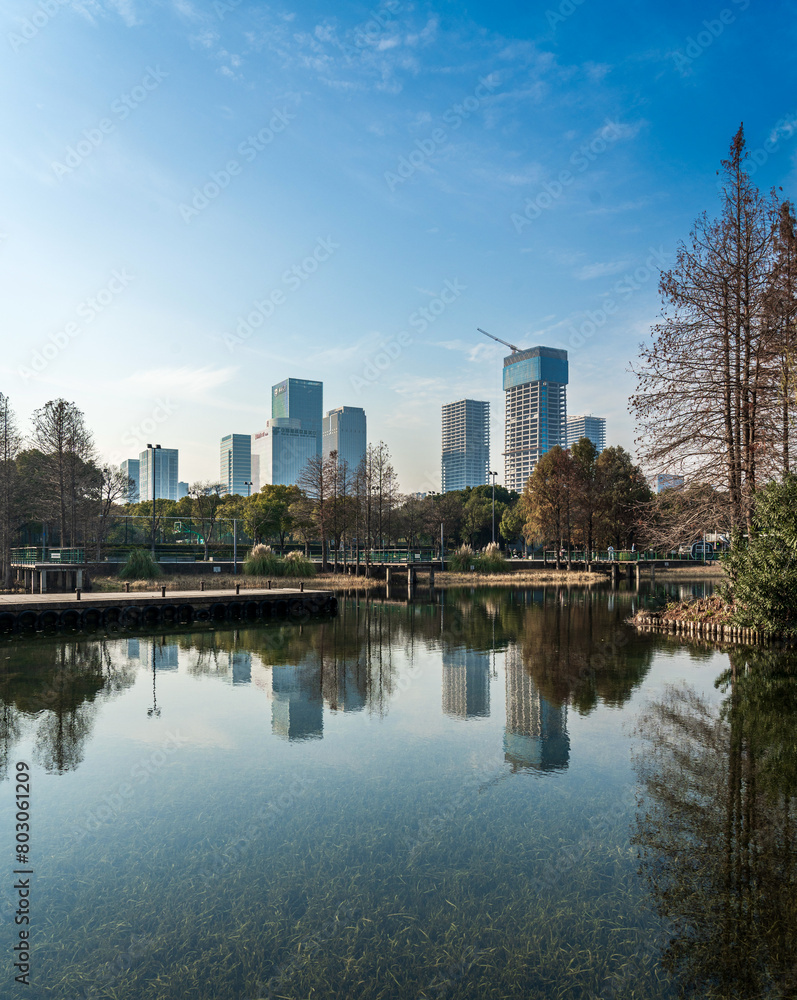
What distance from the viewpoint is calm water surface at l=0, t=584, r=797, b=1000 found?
5.07m

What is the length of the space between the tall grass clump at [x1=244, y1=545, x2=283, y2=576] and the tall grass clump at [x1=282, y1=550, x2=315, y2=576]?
43 centimetres

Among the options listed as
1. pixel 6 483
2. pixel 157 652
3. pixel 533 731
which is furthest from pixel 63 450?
pixel 533 731

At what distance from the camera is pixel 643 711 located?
1277 cm

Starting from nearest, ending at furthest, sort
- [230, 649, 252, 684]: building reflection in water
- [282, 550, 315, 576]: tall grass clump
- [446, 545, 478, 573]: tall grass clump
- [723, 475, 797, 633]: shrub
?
[230, 649, 252, 684]: building reflection in water → [723, 475, 797, 633]: shrub → [282, 550, 315, 576]: tall grass clump → [446, 545, 478, 573]: tall grass clump

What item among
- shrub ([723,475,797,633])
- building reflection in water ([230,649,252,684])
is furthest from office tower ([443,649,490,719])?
shrub ([723,475,797,633])

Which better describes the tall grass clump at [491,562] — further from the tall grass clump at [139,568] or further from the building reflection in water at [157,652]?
the building reflection in water at [157,652]

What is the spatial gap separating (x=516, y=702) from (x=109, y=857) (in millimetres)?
8772

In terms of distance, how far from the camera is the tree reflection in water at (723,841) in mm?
5031

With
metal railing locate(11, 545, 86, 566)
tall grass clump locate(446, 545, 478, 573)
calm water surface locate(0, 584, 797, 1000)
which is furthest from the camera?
tall grass clump locate(446, 545, 478, 573)

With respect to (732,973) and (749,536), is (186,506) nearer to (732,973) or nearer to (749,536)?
(749,536)

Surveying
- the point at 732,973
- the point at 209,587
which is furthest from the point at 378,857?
the point at 209,587

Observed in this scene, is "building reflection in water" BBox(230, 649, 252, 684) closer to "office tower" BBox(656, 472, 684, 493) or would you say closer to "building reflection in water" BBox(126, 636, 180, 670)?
"building reflection in water" BBox(126, 636, 180, 670)

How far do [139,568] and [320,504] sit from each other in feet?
58.0

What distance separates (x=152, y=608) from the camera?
28.5m
